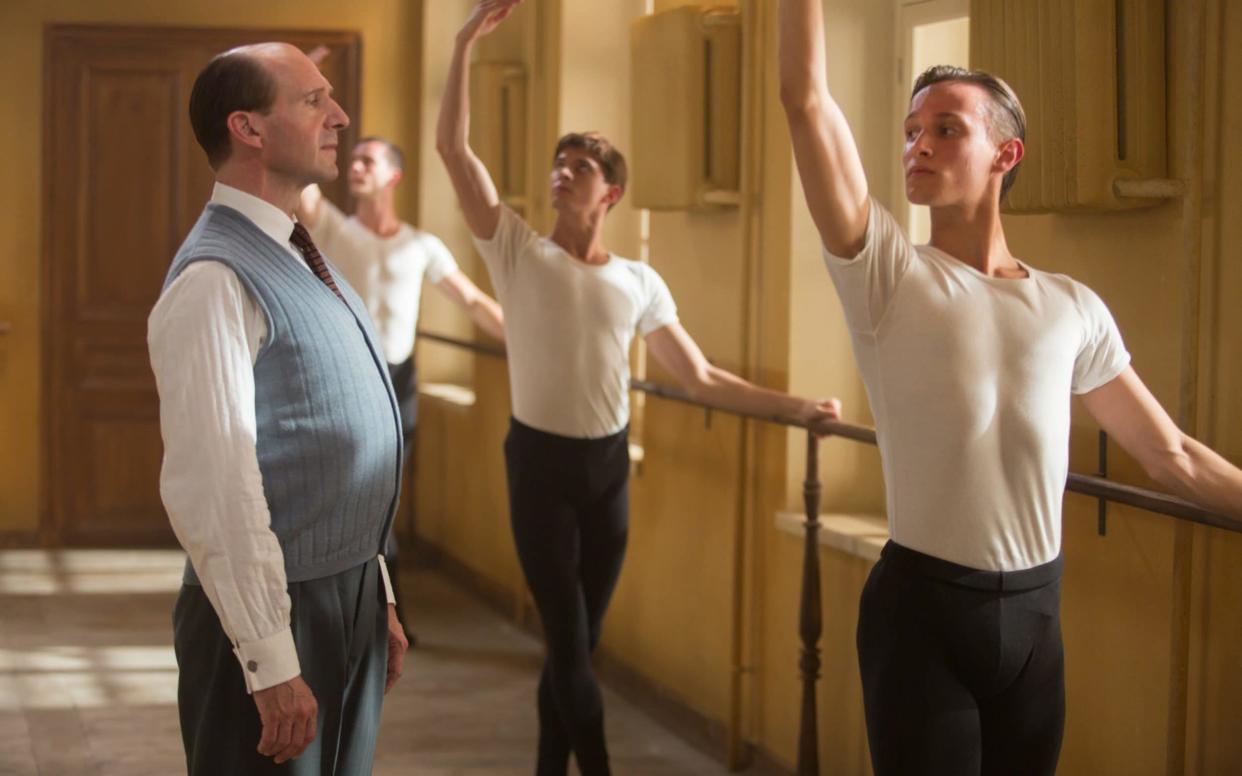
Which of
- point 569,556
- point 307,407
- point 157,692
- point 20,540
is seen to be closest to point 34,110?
point 20,540

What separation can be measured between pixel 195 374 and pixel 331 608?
368 millimetres

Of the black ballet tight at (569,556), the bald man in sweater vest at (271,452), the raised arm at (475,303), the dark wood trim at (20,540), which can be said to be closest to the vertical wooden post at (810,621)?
the black ballet tight at (569,556)

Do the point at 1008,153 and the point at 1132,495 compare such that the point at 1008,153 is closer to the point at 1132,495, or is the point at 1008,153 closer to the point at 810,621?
the point at 1132,495

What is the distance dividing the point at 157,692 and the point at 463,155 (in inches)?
87.7

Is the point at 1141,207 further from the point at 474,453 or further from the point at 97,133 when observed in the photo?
the point at 97,133

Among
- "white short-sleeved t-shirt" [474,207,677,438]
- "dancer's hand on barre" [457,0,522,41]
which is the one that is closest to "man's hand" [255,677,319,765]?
"dancer's hand on barre" [457,0,522,41]

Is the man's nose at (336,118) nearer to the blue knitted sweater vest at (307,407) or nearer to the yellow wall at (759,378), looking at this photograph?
the blue knitted sweater vest at (307,407)

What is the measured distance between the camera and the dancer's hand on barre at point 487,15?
325cm

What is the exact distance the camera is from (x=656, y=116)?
4.54m

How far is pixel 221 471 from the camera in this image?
6.40ft

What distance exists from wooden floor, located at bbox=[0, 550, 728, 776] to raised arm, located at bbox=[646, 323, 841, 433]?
1072 millimetres

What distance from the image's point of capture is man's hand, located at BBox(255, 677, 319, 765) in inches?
78.4

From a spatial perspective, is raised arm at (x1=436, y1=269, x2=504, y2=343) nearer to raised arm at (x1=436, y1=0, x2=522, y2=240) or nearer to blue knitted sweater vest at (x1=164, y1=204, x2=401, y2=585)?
raised arm at (x1=436, y1=0, x2=522, y2=240)

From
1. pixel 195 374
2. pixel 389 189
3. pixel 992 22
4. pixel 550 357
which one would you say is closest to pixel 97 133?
pixel 389 189
